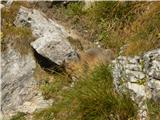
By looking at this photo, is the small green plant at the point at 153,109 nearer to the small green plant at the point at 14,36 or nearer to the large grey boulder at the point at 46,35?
the large grey boulder at the point at 46,35

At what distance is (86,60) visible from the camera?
848 centimetres

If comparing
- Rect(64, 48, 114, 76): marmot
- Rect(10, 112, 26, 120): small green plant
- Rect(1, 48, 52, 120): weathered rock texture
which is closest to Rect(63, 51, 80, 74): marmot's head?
Rect(64, 48, 114, 76): marmot

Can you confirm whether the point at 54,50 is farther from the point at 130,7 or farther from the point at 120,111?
the point at 120,111

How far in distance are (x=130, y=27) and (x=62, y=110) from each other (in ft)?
6.84

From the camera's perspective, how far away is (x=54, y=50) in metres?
8.89

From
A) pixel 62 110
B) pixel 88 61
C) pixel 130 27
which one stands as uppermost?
pixel 130 27

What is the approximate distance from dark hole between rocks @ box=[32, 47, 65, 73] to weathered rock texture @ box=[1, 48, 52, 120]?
6.5 inches

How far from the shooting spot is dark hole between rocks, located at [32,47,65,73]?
881 cm

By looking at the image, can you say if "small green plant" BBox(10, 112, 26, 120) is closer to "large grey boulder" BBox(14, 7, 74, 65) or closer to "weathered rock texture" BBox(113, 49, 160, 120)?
"large grey boulder" BBox(14, 7, 74, 65)

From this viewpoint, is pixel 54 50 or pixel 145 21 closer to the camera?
pixel 145 21

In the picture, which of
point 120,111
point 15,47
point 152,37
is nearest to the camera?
point 120,111

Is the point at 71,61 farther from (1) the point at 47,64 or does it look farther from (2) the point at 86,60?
(1) the point at 47,64

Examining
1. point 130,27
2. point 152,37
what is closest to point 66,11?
point 130,27

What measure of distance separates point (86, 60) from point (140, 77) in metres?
2.00
